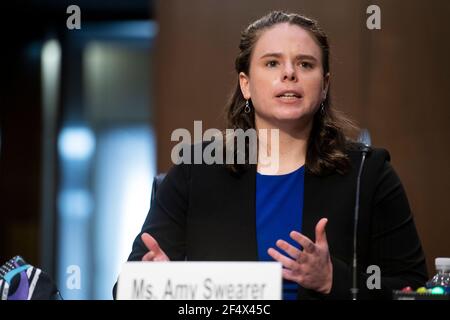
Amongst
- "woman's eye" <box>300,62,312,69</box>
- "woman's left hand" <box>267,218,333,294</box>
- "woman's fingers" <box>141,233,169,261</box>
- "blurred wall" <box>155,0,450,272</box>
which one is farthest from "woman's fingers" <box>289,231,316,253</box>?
"blurred wall" <box>155,0,450,272</box>

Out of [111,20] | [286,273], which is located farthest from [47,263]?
[286,273]

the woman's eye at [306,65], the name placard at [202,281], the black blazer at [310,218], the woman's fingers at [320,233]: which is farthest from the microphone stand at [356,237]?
the name placard at [202,281]

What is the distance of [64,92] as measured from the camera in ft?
18.3

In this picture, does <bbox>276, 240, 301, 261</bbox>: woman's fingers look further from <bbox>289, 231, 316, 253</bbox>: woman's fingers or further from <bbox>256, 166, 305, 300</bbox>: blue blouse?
<bbox>256, 166, 305, 300</bbox>: blue blouse

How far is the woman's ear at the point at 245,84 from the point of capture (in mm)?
2295

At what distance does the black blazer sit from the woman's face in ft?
0.63

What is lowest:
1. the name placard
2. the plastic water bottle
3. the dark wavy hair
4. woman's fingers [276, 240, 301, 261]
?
the plastic water bottle

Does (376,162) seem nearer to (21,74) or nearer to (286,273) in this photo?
(286,273)

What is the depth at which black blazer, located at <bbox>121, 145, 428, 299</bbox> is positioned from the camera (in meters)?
2.05

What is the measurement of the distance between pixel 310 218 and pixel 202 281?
0.72 meters

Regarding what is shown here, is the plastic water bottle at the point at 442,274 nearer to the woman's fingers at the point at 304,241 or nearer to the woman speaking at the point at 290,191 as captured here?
the woman speaking at the point at 290,191

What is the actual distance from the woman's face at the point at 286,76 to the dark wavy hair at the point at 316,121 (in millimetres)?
37

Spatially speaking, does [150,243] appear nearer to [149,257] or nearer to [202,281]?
[149,257]

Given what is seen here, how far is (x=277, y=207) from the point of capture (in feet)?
6.91
